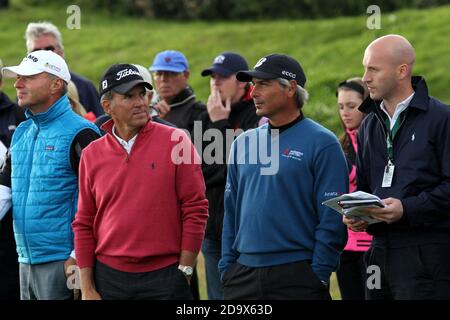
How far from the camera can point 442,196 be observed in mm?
6016

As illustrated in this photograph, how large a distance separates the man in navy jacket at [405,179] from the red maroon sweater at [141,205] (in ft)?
3.45

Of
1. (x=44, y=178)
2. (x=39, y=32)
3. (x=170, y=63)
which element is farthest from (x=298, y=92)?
(x=39, y=32)

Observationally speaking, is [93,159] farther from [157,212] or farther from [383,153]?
[383,153]

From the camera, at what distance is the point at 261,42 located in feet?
62.7

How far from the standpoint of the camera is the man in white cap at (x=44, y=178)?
6.97 meters

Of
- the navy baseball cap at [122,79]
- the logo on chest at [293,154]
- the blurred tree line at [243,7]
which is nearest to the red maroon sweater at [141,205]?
the navy baseball cap at [122,79]

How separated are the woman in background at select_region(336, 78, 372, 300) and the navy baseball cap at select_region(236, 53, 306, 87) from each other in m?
1.31

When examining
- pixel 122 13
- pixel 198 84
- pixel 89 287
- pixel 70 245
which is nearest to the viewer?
pixel 89 287

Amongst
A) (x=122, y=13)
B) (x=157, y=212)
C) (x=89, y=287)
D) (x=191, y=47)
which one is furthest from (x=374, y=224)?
(x=122, y=13)

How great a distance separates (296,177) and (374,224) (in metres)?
0.56

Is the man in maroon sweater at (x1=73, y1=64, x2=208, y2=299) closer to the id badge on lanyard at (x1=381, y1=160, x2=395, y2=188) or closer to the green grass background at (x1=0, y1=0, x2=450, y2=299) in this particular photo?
the id badge on lanyard at (x1=381, y1=160, x2=395, y2=188)

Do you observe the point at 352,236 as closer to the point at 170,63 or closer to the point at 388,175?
the point at 388,175

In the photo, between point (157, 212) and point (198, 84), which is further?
point (198, 84)

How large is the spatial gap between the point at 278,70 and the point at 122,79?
3.32 feet
